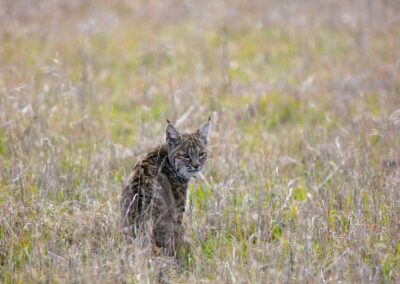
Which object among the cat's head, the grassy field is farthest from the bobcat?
the grassy field

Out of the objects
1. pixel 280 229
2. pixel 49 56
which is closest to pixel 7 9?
pixel 49 56

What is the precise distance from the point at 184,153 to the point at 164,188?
0.49m

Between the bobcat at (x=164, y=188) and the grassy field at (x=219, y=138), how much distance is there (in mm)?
210

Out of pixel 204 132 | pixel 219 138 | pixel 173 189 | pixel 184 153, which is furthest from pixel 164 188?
pixel 219 138

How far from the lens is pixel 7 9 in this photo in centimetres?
1402

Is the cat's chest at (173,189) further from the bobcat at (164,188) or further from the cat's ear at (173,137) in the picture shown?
the cat's ear at (173,137)

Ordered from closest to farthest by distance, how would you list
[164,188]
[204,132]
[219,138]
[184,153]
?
[164,188], [184,153], [204,132], [219,138]

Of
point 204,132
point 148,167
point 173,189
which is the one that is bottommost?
point 173,189

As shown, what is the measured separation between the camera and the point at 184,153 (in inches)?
257

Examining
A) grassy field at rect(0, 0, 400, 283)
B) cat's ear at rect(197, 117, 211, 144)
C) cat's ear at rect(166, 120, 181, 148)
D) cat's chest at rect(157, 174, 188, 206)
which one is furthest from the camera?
cat's ear at rect(197, 117, 211, 144)

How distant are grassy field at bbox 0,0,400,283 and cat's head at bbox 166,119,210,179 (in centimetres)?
41

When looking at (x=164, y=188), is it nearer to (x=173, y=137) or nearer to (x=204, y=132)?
(x=173, y=137)

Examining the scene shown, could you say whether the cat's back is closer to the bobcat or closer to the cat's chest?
the bobcat

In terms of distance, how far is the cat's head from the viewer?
6488mm
